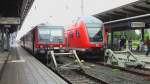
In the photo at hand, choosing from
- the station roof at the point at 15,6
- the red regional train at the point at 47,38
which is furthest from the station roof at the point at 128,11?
the station roof at the point at 15,6

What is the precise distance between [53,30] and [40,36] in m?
1.07

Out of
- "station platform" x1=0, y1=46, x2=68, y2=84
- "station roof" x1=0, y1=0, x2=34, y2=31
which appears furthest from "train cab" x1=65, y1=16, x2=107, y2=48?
"station platform" x1=0, y1=46, x2=68, y2=84

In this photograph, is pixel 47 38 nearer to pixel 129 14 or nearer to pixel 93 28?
pixel 93 28

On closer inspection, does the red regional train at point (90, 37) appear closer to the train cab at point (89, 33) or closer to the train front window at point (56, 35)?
the train cab at point (89, 33)

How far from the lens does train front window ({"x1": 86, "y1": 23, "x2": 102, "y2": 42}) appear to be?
26.9 meters

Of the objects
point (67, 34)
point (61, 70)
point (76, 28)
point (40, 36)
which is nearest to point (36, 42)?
point (40, 36)

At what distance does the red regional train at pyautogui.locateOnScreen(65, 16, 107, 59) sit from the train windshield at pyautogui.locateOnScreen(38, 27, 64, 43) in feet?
4.12

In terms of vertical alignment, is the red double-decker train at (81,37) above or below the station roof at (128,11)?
below

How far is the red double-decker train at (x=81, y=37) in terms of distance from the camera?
26.6 m

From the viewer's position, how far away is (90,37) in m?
26.8

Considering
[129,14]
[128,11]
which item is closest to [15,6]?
[128,11]

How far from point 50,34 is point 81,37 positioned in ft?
7.39

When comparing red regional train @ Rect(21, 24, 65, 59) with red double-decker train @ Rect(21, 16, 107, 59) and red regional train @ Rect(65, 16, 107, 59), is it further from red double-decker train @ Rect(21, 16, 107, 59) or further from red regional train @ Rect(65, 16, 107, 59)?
red regional train @ Rect(65, 16, 107, 59)

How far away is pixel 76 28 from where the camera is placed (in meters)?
28.5
